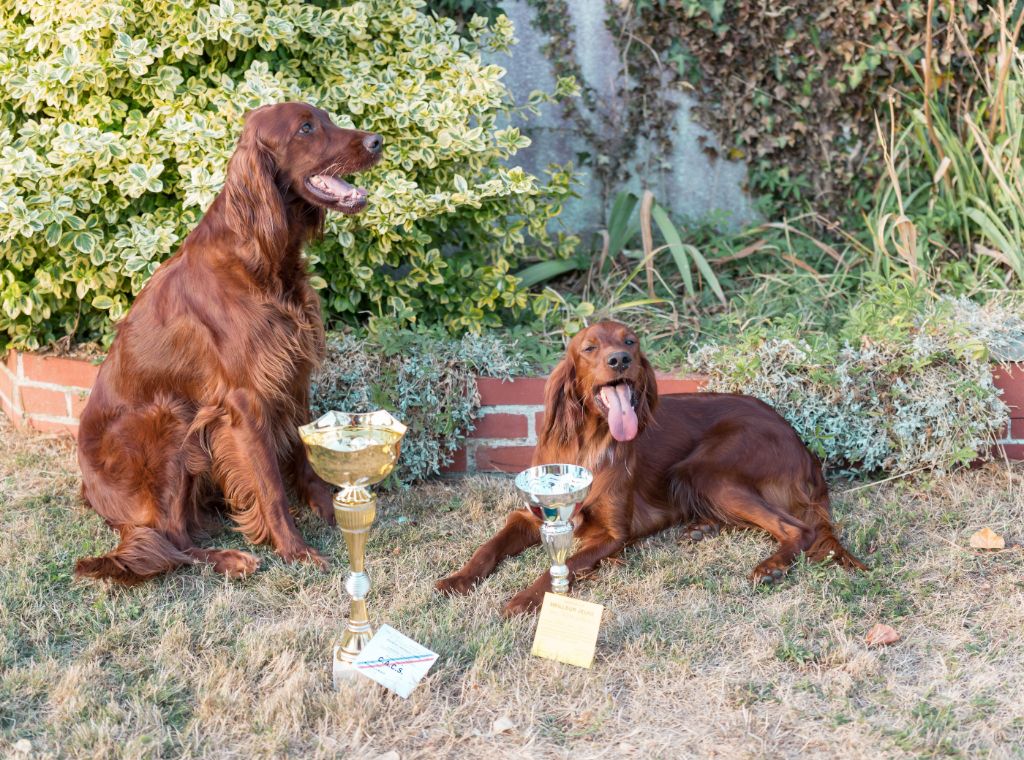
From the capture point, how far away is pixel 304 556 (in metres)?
3.16

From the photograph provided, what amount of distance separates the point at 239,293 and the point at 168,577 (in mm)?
822

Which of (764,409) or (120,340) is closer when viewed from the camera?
(120,340)

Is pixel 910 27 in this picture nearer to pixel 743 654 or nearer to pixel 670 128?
pixel 670 128

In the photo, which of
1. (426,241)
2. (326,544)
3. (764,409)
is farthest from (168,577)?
(764,409)

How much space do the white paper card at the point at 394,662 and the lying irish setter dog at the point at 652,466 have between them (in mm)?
412

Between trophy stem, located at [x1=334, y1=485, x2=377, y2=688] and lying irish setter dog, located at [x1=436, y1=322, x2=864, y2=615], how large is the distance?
48 cm

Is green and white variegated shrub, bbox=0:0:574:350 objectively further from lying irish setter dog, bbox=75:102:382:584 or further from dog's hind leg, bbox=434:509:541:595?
dog's hind leg, bbox=434:509:541:595

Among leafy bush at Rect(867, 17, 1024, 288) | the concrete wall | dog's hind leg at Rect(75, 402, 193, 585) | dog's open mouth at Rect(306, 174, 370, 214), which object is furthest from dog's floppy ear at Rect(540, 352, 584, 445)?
the concrete wall

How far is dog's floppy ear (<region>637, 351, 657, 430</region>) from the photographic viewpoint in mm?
3102

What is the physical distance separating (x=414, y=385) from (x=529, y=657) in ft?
4.60

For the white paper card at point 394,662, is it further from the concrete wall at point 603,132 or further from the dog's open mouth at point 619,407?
the concrete wall at point 603,132

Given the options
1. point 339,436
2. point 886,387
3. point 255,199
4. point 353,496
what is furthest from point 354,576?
point 886,387

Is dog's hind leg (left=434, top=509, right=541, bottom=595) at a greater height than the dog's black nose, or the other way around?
the dog's black nose

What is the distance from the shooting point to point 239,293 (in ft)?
10.3
